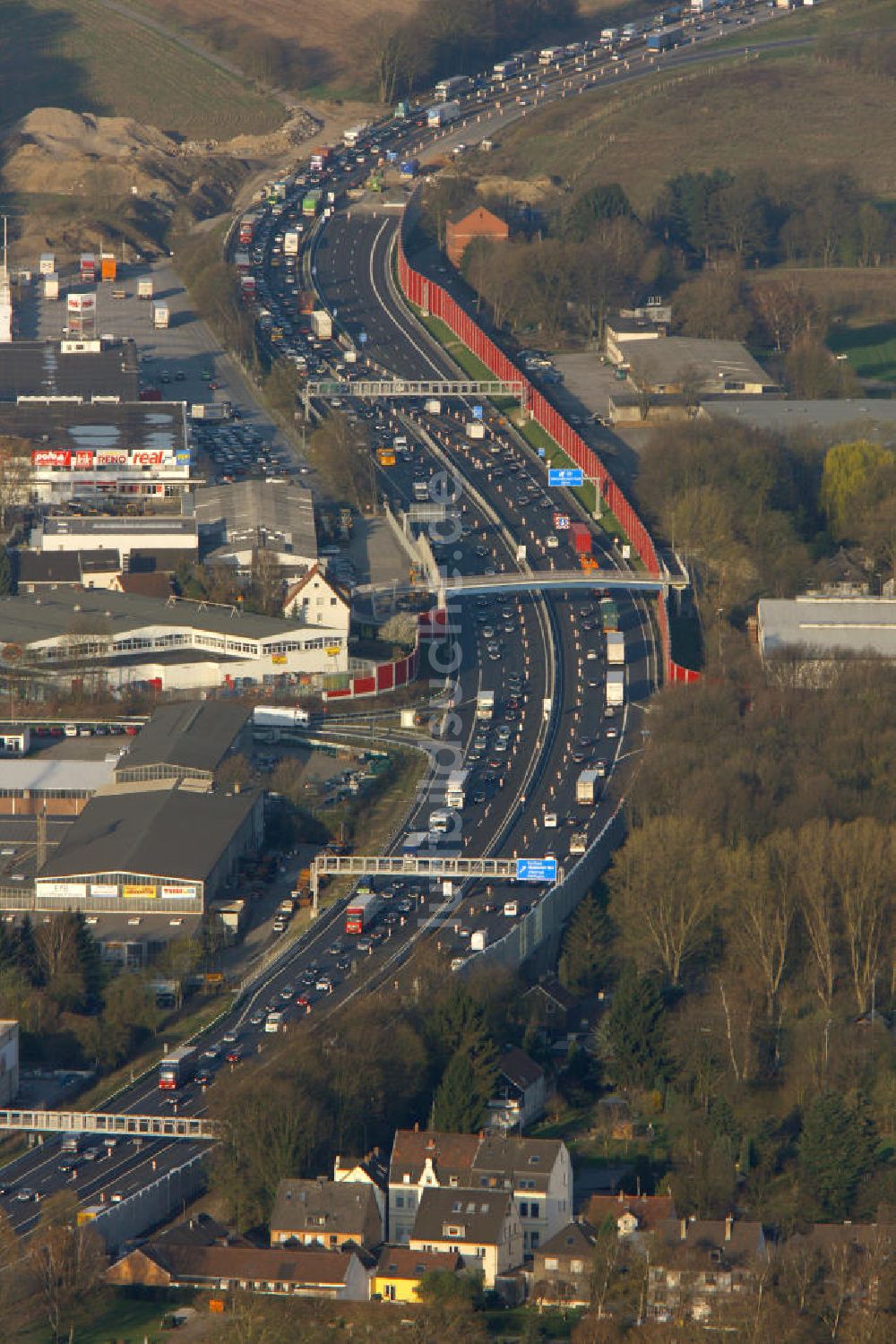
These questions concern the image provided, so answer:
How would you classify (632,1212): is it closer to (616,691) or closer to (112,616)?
(616,691)

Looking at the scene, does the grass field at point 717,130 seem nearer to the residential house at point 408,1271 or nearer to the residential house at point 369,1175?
the residential house at point 369,1175

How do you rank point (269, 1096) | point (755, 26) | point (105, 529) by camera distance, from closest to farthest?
point (269, 1096) → point (105, 529) → point (755, 26)

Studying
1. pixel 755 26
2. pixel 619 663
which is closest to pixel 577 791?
pixel 619 663

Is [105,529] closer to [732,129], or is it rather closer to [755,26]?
[732,129]

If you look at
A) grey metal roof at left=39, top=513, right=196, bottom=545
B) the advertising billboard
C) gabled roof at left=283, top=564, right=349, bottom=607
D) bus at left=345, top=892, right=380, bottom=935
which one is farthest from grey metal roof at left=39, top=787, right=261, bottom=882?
grey metal roof at left=39, top=513, right=196, bottom=545

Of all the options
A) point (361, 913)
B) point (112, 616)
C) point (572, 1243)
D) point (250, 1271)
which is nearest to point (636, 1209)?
point (572, 1243)

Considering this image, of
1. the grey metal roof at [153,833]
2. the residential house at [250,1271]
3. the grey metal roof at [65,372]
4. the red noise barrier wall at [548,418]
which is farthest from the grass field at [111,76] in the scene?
the residential house at [250,1271]
